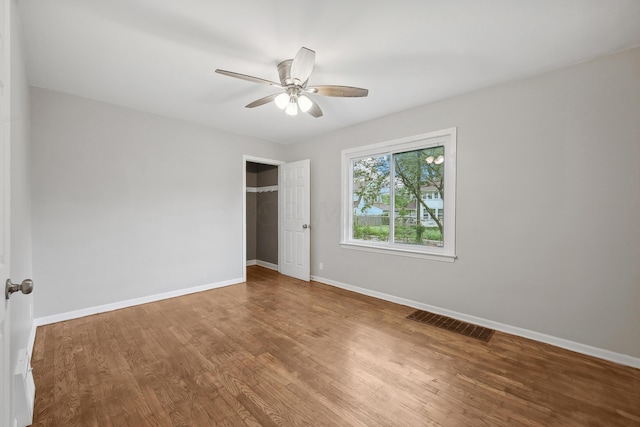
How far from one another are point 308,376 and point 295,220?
3134 millimetres

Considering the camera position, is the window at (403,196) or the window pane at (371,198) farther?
the window pane at (371,198)

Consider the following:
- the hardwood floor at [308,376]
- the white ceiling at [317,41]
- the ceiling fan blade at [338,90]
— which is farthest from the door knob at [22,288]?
the ceiling fan blade at [338,90]

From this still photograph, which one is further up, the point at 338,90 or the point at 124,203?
the point at 338,90

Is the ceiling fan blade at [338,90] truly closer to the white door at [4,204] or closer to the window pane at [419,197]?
the window pane at [419,197]

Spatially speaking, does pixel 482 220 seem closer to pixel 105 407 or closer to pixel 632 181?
pixel 632 181

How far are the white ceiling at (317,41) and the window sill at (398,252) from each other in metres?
1.87

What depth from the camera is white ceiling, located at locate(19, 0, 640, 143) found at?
5.97ft

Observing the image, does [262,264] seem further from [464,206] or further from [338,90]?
[338,90]

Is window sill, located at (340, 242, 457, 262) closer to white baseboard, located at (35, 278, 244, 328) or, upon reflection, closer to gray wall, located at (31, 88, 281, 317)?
gray wall, located at (31, 88, 281, 317)

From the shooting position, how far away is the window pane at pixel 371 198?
400 cm

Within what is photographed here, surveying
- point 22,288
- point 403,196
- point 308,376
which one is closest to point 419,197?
point 403,196

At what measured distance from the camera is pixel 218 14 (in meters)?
1.88

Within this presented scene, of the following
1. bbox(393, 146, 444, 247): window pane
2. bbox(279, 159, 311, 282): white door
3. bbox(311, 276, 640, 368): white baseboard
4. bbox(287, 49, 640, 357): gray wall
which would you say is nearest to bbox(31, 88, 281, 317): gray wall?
bbox(279, 159, 311, 282): white door

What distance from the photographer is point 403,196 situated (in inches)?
148
